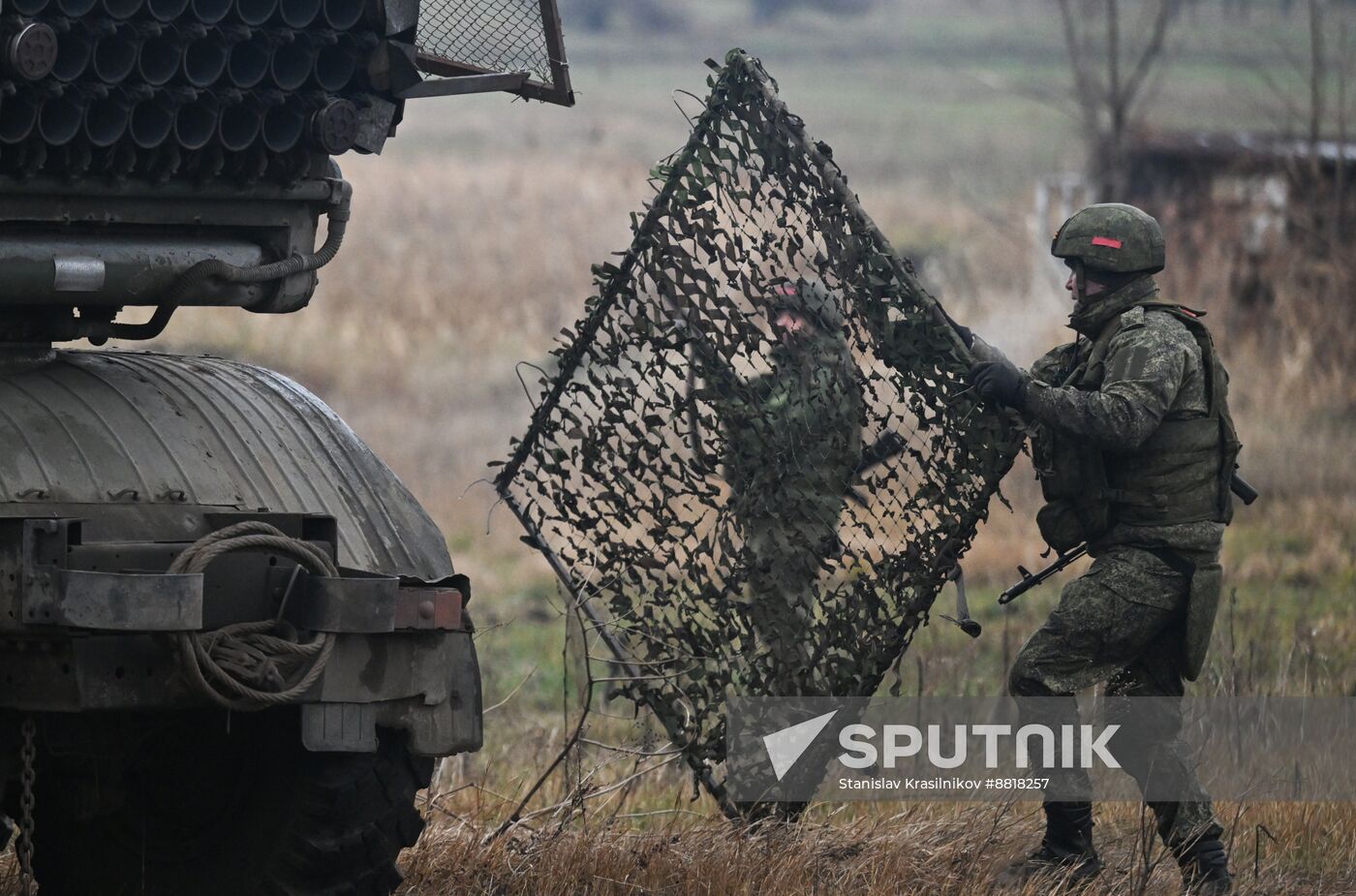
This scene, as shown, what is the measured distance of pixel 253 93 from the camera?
15.2 feet

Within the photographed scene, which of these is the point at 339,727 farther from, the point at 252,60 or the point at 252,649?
the point at 252,60

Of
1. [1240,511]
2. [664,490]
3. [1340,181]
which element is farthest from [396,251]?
[664,490]

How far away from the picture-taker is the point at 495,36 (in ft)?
18.1

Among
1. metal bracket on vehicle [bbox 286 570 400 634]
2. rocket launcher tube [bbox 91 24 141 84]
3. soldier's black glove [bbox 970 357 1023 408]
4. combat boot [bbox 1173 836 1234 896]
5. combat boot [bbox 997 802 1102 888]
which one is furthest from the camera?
combat boot [bbox 997 802 1102 888]

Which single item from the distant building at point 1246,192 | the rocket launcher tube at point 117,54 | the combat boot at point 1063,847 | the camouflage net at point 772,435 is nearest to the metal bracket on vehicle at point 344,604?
the rocket launcher tube at point 117,54

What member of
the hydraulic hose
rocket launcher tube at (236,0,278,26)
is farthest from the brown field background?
rocket launcher tube at (236,0,278,26)

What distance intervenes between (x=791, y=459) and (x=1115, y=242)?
116 cm

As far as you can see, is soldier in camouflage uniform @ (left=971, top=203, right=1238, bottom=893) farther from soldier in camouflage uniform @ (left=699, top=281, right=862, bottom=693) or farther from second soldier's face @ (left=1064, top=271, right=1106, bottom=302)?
soldier in camouflage uniform @ (left=699, top=281, right=862, bottom=693)

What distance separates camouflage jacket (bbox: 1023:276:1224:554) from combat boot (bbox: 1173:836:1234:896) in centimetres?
85

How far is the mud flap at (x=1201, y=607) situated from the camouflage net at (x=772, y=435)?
672 mm

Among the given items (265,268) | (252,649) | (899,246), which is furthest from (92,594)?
(899,246)

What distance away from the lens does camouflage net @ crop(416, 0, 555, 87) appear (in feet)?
17.9

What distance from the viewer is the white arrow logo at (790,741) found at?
18.9 feet

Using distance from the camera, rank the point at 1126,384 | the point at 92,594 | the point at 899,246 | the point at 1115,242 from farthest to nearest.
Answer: the point at 899,246 → the point at 1115,242 → the point at 1126,384 → the point at 92,594
